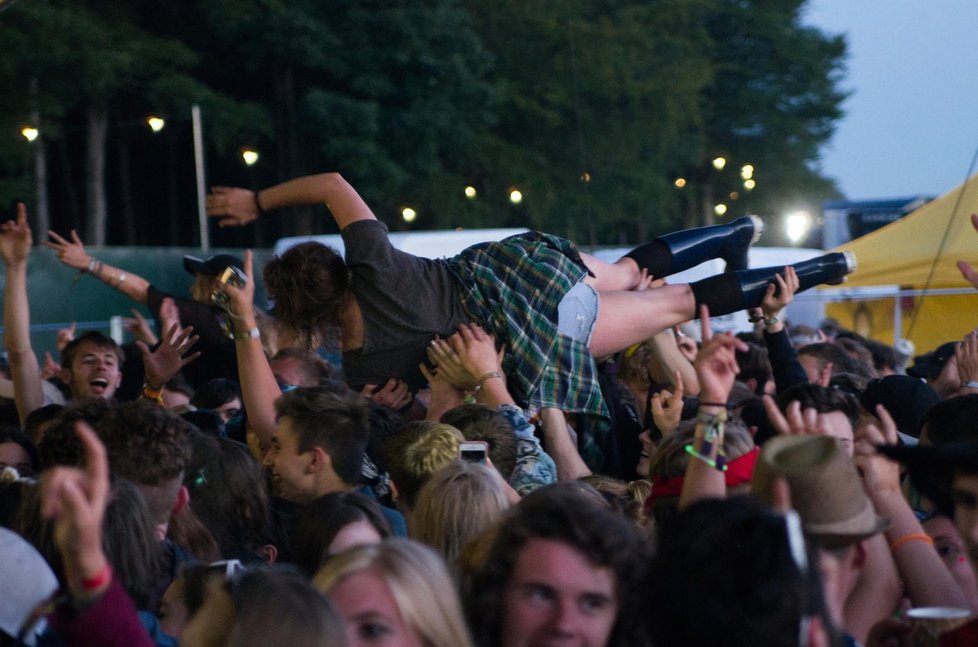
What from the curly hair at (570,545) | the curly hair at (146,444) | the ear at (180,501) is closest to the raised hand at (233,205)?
the curly hair at (146,444)

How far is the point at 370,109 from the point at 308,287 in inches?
724

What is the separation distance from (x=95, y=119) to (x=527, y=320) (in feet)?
59.4

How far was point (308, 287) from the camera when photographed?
14.9 feet

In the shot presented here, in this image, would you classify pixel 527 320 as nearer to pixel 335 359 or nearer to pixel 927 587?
pixel 927 587

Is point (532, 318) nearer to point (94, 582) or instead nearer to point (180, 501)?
point (180, 501)

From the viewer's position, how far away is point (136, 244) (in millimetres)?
24125

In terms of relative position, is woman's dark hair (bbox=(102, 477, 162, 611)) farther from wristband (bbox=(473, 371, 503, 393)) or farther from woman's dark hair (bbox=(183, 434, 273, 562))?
wristband (bbox=(473, 371, 503, 393))

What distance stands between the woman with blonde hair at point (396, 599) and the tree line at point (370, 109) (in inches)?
617

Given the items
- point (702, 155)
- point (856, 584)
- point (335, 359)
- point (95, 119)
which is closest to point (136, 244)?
point (95, 119)

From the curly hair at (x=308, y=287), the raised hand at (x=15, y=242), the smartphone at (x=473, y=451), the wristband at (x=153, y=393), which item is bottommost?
the smartphone at (x=473, y=451)

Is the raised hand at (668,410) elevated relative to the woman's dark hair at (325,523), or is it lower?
elevated

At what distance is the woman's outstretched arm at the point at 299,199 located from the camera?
4.57 m

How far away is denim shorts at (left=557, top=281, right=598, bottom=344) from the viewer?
467 cm

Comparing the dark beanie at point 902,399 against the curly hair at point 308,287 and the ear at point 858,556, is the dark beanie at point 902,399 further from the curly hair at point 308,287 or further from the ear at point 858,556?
the ear at point 858,556
